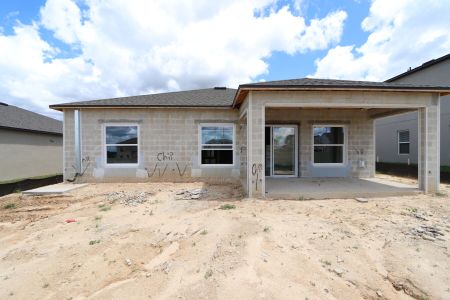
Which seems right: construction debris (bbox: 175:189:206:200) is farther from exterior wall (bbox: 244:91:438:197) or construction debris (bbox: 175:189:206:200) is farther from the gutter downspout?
the gutter downspout

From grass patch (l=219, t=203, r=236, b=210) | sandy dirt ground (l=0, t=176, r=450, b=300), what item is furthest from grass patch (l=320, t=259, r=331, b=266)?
grass patch (l=219, t=203, r=236, b=210)

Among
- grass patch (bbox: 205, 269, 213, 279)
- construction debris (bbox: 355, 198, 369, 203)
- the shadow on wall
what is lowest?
grass patch (bbox: 205, 269, 213, 279)

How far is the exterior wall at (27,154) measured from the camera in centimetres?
1355

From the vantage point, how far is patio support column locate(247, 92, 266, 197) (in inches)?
296

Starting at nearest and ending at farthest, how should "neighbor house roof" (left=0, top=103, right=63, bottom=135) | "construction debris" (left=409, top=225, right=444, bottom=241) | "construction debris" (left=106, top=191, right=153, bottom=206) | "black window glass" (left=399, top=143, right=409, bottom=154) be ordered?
"construction debris" (left=409, top=225, right=444, bottom=241) → "construction debris" (left=106, top=191, right=153, bottom=206) → "neighbor house roof" (left=0, top=103, right=63, bottom=135) → "black window glass" (left=399, top=143, right=409, bottom=154)

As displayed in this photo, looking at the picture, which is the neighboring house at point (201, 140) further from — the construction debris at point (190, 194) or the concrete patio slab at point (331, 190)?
the construction debris at point (190, 194)

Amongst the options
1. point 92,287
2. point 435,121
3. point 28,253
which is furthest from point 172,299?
point 435,121

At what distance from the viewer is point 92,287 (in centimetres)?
350

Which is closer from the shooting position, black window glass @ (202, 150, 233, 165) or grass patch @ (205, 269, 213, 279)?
grass patch @ (205, 269, 213, 279)

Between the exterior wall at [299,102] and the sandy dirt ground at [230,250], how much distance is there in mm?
1046

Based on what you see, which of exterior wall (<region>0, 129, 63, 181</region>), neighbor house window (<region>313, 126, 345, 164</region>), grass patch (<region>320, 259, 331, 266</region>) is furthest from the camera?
exterior wall (<region>0, 129, 63, 181</region>)

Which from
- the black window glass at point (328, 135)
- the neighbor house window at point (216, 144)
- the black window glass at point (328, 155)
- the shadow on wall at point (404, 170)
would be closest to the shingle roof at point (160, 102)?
the neighbor house window at point (216, 144)

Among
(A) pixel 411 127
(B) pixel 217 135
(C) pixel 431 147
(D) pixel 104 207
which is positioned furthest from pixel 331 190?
(A) pixel 411 127

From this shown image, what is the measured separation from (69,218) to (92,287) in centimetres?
354
